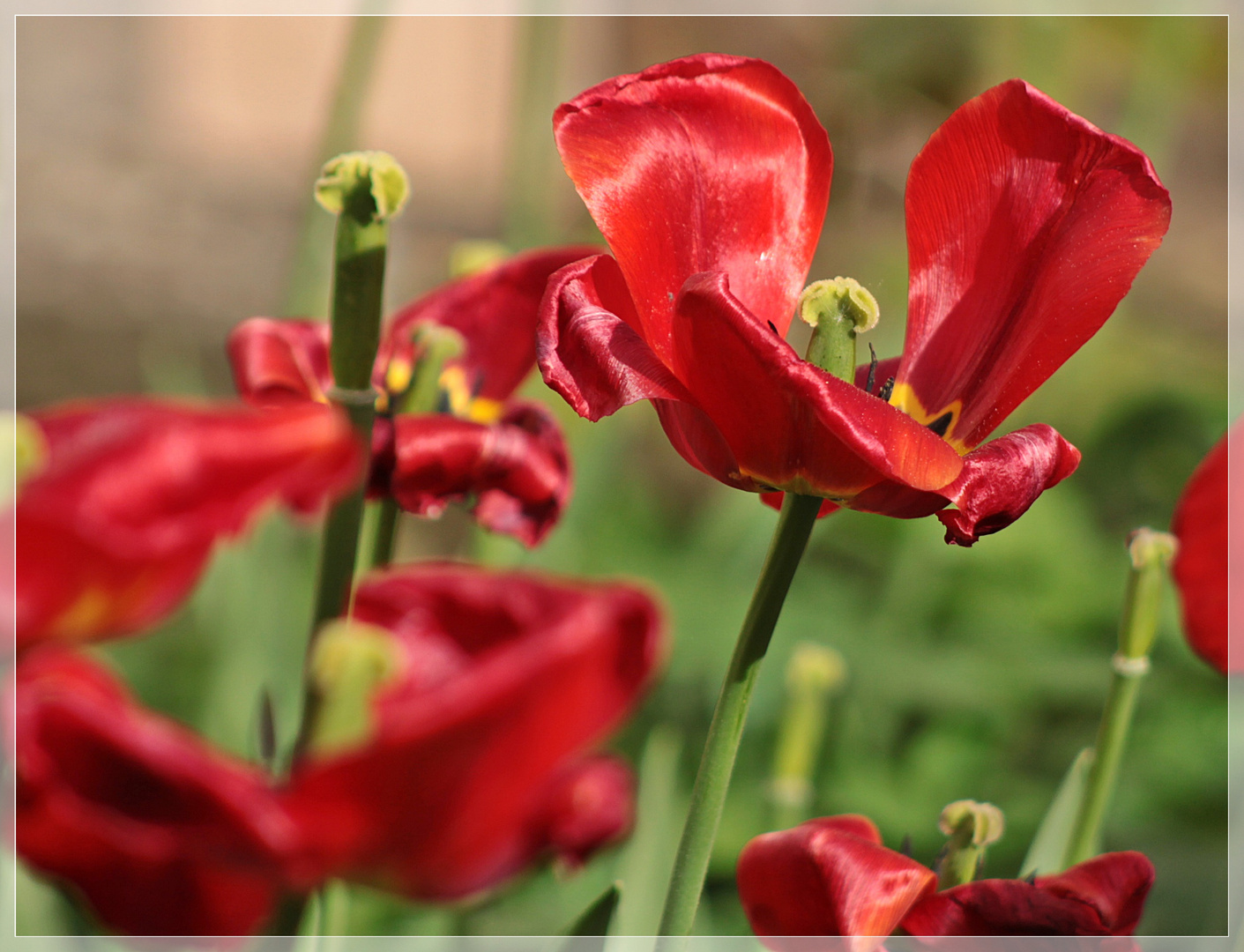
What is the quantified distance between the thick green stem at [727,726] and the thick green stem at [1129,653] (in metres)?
0.12

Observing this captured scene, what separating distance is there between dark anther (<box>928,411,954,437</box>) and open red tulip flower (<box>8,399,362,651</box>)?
19 centimetres

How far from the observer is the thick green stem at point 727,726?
0.22 meters

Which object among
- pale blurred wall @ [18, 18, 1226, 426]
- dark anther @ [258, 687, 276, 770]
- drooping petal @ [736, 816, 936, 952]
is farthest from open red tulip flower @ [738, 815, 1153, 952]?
pale blurred wall @ [18, 18, 1226, 426]

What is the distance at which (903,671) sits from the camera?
916mm

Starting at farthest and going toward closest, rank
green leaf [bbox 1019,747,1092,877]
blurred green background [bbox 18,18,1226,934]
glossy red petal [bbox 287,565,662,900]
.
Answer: blurred green background [bbox 18,18,1226,934], green leaf [bbox 1019,747,1092,877], glossy red petal [bbox 287,565,662,900]

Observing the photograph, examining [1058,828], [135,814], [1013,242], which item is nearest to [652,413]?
[1058,828]

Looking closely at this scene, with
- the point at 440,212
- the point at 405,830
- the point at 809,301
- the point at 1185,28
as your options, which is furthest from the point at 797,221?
the point at 440,212

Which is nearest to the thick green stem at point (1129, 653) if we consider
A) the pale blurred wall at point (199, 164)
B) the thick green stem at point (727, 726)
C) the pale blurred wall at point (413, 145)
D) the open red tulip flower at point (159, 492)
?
the thick green stem at point (727, 726)

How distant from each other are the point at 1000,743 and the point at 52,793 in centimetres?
79

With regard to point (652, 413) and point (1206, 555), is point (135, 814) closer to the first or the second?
point (1206, 555)

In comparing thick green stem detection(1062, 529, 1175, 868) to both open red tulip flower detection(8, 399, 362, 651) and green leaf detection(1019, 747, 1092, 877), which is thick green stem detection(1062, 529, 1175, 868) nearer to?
green leaf detection(1019, 747, 1092, 877)

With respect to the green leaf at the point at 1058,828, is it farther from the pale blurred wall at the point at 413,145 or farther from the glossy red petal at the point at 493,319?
the pale blurred wall at the point at 413,145

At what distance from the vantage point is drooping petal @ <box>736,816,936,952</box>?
0.77 ft

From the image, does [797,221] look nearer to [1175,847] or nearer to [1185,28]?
[1175,847]
